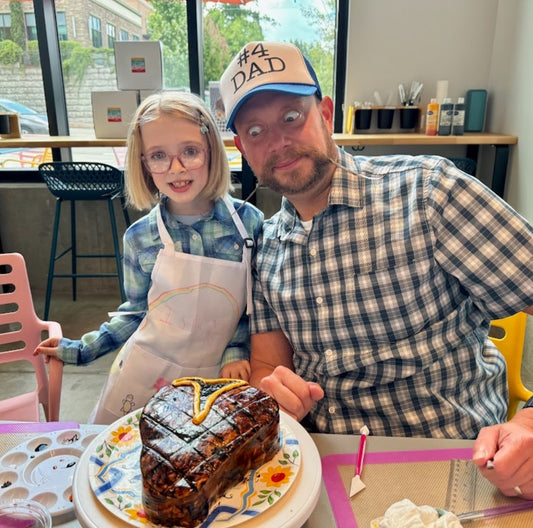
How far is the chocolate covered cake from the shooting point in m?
0.65

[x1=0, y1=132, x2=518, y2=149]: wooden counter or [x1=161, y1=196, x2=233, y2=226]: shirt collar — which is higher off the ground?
[x1=0, y1=132, x2=518, y2=149]: wooden counter

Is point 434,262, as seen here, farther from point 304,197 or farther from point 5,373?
point 5,373

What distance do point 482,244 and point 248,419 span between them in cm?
65

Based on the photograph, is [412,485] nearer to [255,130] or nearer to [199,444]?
[199,444]

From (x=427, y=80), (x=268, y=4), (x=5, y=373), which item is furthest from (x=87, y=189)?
(x=427, y=80)

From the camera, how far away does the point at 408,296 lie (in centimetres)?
107

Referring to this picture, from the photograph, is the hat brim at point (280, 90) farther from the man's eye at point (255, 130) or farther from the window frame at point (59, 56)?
the window frame at point (59, 56)

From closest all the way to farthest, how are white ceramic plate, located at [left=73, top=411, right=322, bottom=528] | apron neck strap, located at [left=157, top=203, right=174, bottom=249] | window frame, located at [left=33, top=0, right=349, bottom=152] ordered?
1. white ceramic plate, located at [left=73, top=411, right=322, bottom=528]
2. apron neck strap, located at [left=157, top=203, right=174, bottom=249]
3. window frame, located at [left=33, top=0, right=349, bottom=152]

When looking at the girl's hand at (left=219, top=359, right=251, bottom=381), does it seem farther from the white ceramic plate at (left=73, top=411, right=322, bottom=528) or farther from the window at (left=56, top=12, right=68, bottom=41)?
the window at (left=56, top=12, right=68, bottom=41)

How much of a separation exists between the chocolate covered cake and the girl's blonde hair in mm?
747

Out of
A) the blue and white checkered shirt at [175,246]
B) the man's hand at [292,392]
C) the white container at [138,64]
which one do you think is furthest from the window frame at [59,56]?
the man's hand at [292,392]

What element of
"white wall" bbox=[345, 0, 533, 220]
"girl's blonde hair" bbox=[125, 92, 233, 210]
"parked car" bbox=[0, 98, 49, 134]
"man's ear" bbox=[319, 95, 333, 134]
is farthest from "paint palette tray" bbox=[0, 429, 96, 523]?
"parked car" bbox=[0, 98, 49, 134]

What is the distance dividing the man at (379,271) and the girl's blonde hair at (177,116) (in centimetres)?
18

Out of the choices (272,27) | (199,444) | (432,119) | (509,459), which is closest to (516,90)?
(432,119)
